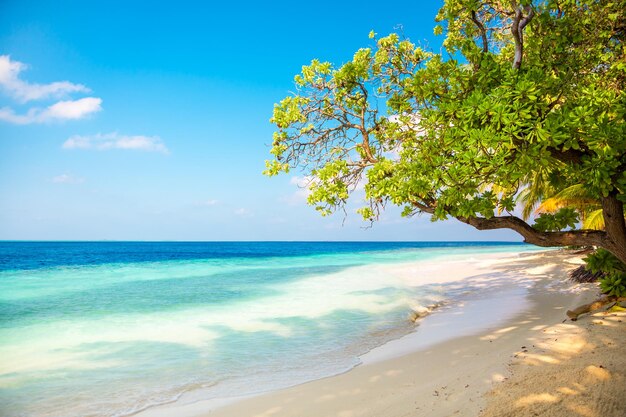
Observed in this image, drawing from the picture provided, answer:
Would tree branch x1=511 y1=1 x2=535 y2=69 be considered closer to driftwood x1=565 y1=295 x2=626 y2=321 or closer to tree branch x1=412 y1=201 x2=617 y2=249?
tree branch x1=412 y1=201 x2=617 y2=249

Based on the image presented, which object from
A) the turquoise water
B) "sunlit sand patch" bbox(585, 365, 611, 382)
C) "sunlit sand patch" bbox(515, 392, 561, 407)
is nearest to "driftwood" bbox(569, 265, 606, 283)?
the turquoise water

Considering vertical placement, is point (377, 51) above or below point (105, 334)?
above

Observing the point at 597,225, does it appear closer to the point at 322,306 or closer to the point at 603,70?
the point at 603,70

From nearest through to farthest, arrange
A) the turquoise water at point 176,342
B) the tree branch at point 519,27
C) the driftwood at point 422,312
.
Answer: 1. the tree branch at point 519,27
2. the turquoise water at point 176,342
3. the driftwood at point 422,312

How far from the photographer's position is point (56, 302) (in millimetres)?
13438

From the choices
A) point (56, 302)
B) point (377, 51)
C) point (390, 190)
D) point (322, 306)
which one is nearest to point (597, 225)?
point (322, 306)

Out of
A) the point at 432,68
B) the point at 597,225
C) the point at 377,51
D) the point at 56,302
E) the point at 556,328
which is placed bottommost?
the point at 56,302

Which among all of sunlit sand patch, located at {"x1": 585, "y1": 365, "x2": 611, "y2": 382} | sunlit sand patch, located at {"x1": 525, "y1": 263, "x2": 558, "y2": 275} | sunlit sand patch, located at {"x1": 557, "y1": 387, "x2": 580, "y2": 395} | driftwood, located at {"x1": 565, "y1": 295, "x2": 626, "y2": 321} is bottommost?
sunlit sand patch, located at {"x1": 525, "y1": 263, "x2": 558, "y2": 275}

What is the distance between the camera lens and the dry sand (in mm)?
3232

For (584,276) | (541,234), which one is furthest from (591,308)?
(584,276)

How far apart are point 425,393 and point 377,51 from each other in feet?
16.7

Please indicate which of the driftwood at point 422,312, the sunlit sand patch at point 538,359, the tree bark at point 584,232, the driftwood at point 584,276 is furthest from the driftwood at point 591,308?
the driftwood at point 584,276

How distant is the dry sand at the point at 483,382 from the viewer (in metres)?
3.23

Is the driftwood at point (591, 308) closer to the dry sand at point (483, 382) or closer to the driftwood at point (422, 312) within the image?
→ the dry sand at point (483, 382)
